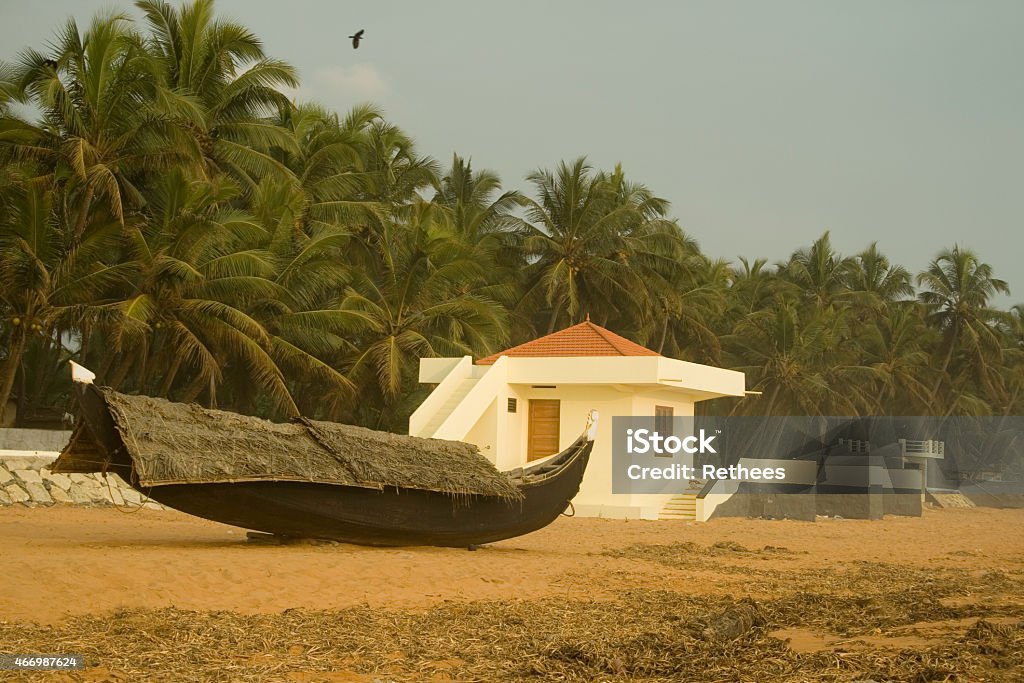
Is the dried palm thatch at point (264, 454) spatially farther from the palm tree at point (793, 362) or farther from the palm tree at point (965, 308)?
the palm tree at point (965, 308)

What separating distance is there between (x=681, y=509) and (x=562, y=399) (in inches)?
134

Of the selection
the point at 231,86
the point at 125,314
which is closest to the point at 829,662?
the point at 125,314

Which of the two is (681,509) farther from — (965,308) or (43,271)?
(965,308)

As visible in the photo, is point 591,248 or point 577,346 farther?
point 591,248

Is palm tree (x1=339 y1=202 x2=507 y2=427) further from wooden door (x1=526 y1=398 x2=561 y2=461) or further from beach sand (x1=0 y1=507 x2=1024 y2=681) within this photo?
beach sand (x1=0 y1=507 x2=1024 y2=681)

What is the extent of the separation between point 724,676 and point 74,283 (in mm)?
16419

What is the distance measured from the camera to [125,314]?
1927cm

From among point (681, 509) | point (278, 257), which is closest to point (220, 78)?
point (278, 257)

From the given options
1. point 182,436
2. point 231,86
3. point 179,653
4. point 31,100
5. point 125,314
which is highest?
point 231,86

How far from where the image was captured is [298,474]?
37.3ft

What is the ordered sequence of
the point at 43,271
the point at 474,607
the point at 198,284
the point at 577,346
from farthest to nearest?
1. the point at 577,346
2. the point at 198,284
3. the point at 43,271
4. the point at 474,607

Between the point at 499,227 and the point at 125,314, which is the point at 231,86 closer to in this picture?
the point at 125,314

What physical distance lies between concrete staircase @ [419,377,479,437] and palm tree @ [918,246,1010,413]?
32688mm

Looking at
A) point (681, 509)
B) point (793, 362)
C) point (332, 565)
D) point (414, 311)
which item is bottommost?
point (332, 565)
